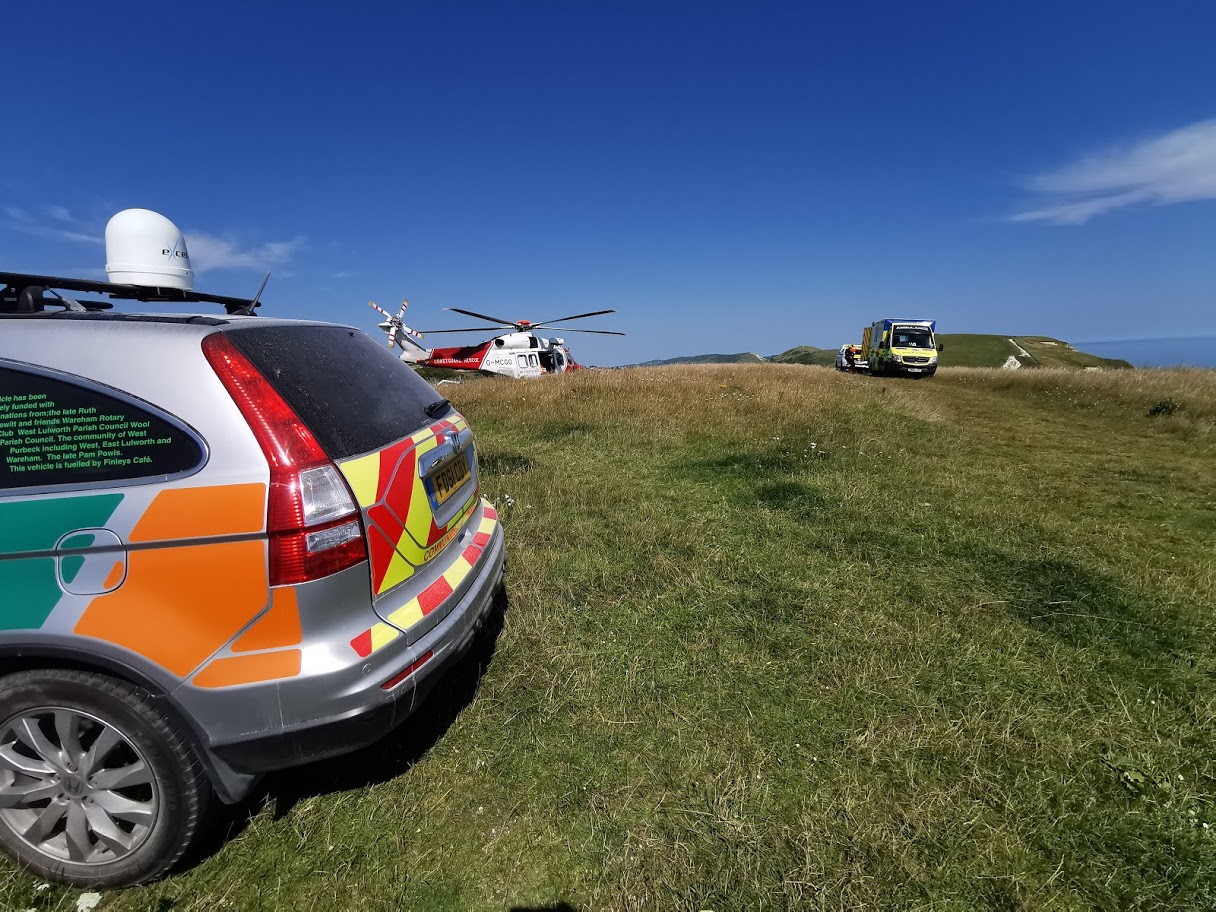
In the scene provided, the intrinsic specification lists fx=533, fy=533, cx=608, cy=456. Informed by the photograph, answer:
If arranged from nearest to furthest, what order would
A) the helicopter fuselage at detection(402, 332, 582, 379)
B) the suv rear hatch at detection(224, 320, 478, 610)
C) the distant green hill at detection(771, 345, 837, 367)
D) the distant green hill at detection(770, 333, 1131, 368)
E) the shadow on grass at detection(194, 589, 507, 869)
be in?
the suv rear hatch at detection(224, 320, 478, 610)
the shadow on grass at detection(194, 589, 507, 869)
the helicopter fuselage at detection(402, 332, 582, 379)
the distant green hill at detection(770, 333, 1131, 368)
the distant green hill at detection(771, 345, 837, 367)

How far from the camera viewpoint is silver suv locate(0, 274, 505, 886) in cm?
175

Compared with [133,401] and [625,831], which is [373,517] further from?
[625,831]

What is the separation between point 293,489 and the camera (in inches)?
71.5

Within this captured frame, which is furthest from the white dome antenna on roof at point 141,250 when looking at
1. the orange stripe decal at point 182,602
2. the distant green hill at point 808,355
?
the distant green hill at point 808,355

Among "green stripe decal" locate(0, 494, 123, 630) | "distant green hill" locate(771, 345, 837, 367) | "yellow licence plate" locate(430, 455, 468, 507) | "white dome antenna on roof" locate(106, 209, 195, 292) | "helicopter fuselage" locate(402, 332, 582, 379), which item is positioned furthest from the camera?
"distant green hill" locate(771, 345, 837, 367)

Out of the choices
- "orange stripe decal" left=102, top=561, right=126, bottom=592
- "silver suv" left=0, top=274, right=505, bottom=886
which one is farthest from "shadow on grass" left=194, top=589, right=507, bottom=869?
"orange stripe decal" left=102, top=561, right=126, bottom=592

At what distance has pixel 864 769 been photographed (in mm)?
2354

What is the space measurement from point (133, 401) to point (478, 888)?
2109 millimetres

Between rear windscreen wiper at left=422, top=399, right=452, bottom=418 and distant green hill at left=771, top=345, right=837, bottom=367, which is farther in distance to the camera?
distant green hill at left=771, top=345, right=837, bottom=367

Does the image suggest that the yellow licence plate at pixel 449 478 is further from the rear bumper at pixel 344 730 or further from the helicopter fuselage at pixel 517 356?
the helicopter fuselage at pixel 517 356

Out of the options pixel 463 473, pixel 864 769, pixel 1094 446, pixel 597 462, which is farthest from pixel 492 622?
pixel 1094 446

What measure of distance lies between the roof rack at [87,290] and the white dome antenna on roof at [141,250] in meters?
0.07

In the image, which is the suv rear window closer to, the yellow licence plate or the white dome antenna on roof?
the yellow licence plate

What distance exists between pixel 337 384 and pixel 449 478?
70cm
